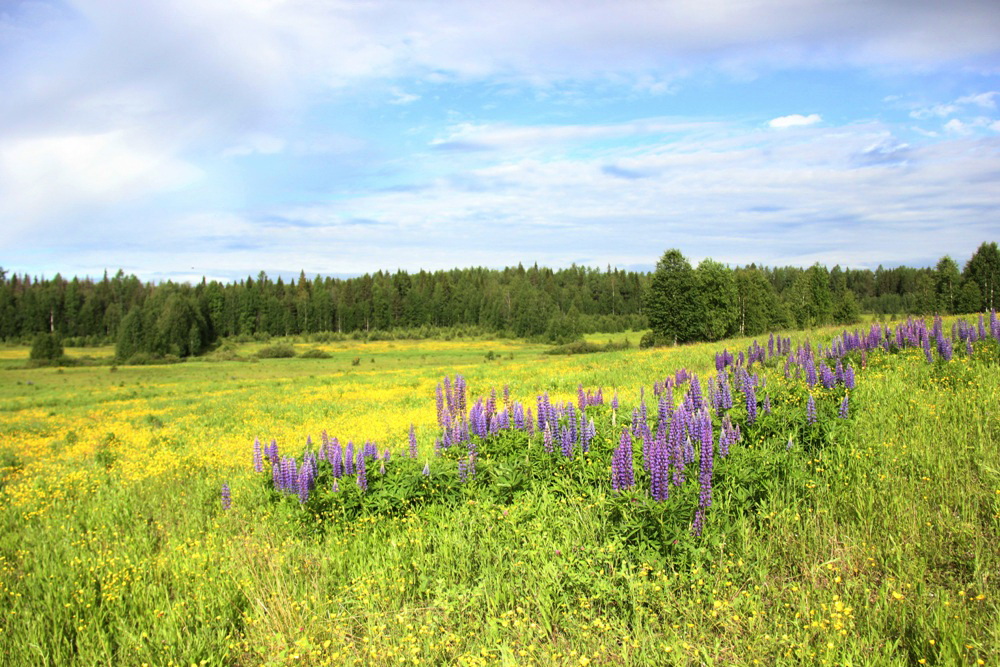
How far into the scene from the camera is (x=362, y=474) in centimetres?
605

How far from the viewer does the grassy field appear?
128 inches

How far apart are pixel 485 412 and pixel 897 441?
14.9ft

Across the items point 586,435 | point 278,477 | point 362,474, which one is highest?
point 586,435

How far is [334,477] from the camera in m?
6.26

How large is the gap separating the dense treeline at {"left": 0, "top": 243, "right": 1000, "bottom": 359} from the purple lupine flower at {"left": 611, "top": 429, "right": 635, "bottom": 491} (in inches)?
2728

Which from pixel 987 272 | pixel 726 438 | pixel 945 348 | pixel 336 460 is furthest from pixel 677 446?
pixel 987 272

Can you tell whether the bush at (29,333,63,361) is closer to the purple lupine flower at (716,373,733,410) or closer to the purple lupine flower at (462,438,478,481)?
the purple lupine flower at (462,438,478,481)

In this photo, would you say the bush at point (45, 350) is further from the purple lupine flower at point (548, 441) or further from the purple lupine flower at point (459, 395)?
the purple lupine flower at point (548, 441)

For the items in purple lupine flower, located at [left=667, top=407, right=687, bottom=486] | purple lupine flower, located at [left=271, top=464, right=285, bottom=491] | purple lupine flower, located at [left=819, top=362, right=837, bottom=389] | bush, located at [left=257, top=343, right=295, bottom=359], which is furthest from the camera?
bush, located at [left=257, top=343, right=295, bottom=359]

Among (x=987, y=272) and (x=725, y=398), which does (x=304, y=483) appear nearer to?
(x=725, y=398)

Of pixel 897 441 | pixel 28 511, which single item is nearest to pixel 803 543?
pixel 897 441

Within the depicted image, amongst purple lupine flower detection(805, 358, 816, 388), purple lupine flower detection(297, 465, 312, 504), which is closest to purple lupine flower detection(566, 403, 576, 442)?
purple lupine flower detection(297, 465, 312, 504)

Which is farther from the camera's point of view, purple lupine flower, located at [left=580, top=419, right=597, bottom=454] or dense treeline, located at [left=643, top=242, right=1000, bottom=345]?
dense treeline, located at [left=643, top=242, right=1000, bottom=345]

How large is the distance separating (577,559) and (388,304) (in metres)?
121
